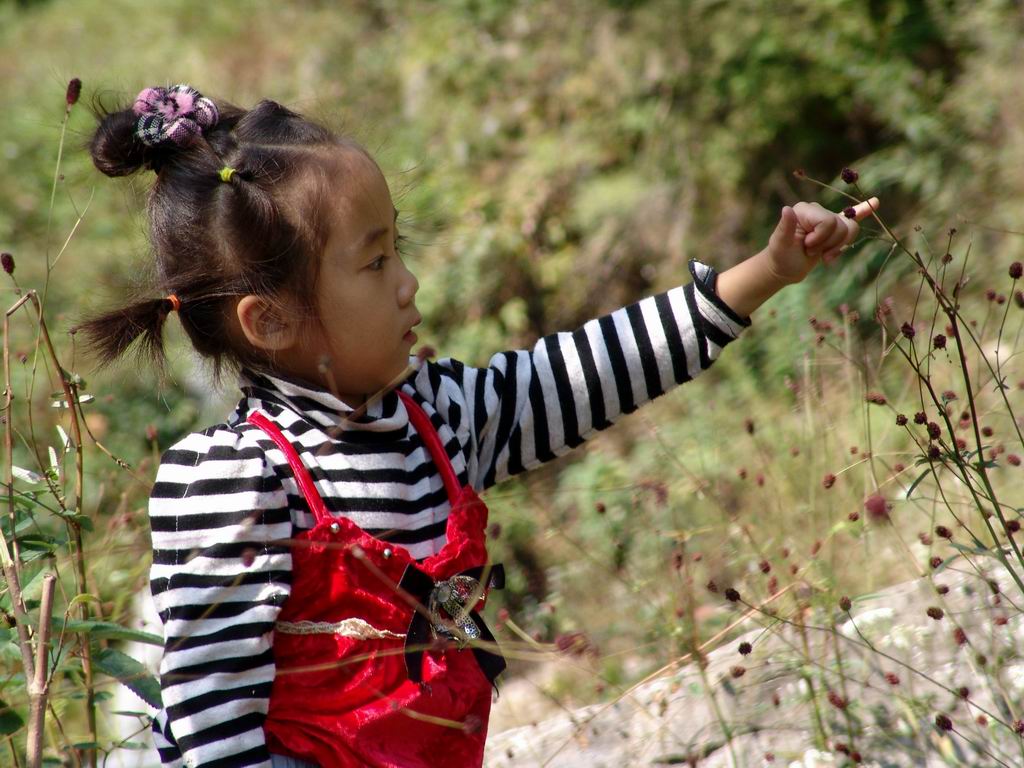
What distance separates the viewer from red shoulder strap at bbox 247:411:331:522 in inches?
62.8

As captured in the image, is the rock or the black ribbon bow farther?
the rock

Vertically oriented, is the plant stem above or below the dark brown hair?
below

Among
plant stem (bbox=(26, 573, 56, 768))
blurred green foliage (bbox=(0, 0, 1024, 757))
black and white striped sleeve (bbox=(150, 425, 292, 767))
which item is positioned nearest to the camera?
plant stem (bbox=(26, 573, 56, 768))

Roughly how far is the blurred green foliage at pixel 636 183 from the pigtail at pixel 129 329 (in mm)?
1191

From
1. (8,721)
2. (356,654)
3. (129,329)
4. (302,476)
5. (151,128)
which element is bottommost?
(356,654)

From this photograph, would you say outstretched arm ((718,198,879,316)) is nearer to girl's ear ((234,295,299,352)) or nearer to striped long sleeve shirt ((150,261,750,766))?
striped long sleeve shirt ((150,261,750,766))

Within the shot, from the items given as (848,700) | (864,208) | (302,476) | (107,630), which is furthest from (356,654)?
(864,208)

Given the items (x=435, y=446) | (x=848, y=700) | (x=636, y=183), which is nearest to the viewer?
(x=435, y=446)

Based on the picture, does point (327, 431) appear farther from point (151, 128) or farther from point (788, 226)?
point (788, 226)

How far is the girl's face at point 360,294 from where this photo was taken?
1680mm

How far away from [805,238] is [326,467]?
0.79m

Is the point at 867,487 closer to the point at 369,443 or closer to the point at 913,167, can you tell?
the point at 369,443

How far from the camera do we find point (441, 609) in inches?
63.8

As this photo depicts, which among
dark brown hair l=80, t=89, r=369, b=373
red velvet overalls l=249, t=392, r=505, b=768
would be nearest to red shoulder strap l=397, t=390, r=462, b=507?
red velvet overalls l=249, t=392, r=505, b=768
